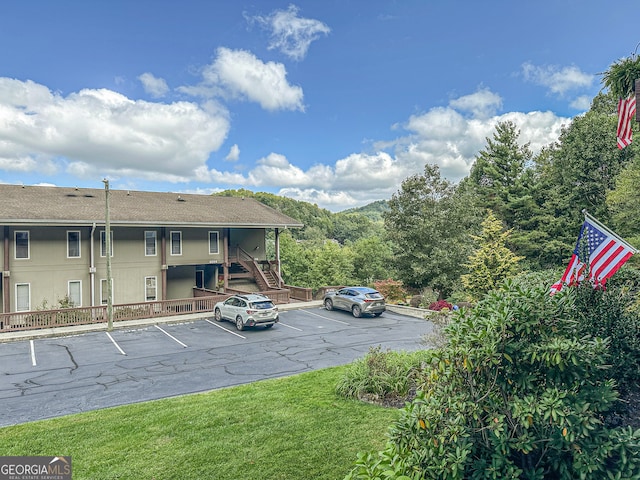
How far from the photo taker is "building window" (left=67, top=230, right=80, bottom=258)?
22109mm

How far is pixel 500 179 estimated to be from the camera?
34219mm

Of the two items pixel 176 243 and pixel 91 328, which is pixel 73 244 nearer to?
pixel 176 243

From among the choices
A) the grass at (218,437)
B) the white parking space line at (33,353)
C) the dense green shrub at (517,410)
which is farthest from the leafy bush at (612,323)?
the white parking space line at (33,353)

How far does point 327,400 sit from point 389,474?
5.42 meters

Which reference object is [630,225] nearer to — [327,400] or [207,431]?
[327,400]

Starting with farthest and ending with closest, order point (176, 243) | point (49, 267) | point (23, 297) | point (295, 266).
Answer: point (295, 266) < point (176, 243) < point (49, 267) < point (23, 297)

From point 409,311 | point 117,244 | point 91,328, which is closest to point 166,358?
point 91,328

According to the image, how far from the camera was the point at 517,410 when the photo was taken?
10.6ft

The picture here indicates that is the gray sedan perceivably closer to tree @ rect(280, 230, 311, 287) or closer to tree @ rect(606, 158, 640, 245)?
tree @ rect(280, 230, 311, 287)

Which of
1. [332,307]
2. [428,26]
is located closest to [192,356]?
[332,307]

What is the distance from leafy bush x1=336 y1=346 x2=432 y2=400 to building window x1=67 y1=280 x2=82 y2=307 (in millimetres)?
19671

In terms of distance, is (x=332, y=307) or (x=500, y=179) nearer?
(x=332, y=307)

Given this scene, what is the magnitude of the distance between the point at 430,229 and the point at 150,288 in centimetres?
1892

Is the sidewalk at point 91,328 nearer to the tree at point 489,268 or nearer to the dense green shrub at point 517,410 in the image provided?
the tree at point 489,268
